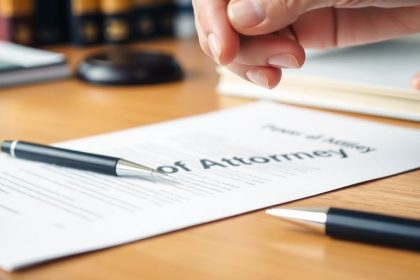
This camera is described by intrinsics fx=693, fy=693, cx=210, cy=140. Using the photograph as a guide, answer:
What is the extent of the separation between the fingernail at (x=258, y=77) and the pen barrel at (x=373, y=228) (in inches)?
8.9

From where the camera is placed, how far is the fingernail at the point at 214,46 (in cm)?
56

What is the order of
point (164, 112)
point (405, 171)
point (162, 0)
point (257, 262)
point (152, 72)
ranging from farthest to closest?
1. point (162, 0)
2. point (152, 72)
3. point (164, 112)
4. point (405, 171)
5. point (257, 262)

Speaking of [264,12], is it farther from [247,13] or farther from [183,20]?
[183,20]

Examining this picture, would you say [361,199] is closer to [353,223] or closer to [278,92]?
[353,223]

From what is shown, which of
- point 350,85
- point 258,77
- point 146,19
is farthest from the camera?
point 146,19

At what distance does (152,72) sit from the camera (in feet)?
3.08

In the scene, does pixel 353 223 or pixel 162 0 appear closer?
pixel 353 223

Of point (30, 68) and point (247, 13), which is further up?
point (247, 13)

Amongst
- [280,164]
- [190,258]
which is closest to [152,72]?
[280,164]

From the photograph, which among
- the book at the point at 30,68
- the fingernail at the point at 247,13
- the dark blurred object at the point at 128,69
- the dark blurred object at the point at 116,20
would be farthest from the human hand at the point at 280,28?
the dark blurred object at the point at 116,20

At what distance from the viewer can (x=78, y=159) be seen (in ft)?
1.81

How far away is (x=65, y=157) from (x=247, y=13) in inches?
7.3

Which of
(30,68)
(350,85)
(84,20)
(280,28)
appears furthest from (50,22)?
(280,28)

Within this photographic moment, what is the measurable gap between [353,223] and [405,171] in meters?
0.17
